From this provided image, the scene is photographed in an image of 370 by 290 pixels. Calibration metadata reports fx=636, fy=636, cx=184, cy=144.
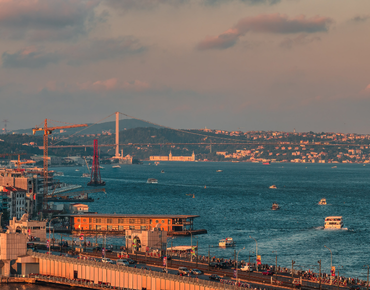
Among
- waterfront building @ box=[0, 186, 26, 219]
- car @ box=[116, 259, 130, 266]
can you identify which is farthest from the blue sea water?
waterfront building @ box=[0, 186, 26, 219]

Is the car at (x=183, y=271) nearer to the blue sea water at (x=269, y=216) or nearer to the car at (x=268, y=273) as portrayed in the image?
the car at (x=268, y=273)

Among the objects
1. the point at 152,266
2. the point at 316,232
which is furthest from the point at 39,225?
the point at 316,232

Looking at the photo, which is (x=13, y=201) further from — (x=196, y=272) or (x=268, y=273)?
(x=268, y=273)

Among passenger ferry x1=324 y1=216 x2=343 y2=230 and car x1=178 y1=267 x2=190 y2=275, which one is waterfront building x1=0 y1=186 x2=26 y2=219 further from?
passenger ferry x1=324 y1=216 x2=343 y2=230

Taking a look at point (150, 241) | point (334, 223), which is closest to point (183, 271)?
point (150, 241)

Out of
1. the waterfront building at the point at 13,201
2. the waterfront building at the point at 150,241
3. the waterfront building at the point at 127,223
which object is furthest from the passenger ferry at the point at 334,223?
the waterfront building at the point at 13,201
